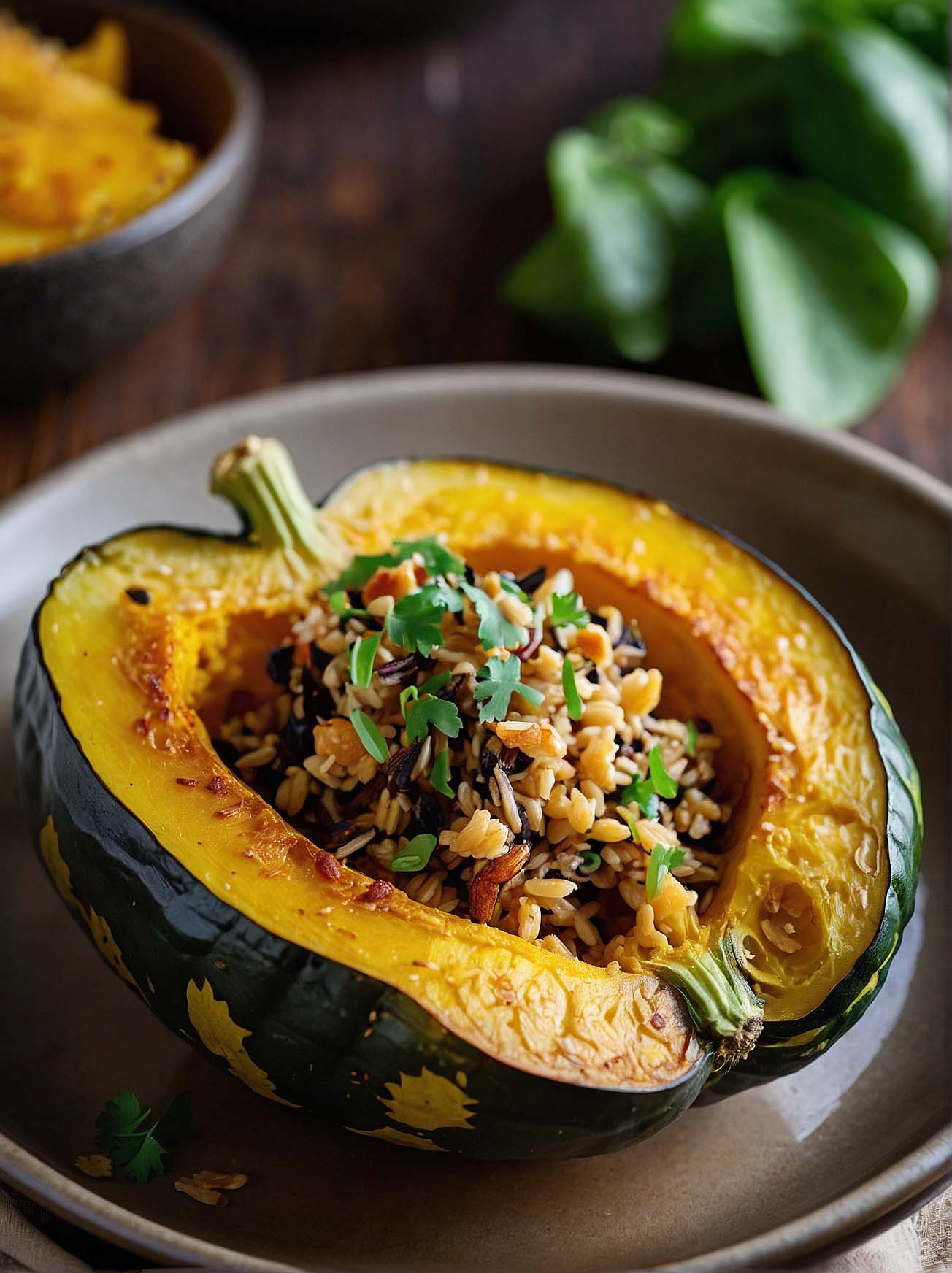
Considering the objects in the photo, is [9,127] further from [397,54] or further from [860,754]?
[860,754]

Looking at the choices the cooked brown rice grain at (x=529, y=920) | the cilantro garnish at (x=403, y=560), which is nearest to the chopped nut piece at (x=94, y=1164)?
the cooked brown rice grain at (x=529, y=920)

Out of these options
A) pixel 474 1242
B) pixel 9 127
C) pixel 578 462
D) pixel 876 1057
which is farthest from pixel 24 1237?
pixel 9 127

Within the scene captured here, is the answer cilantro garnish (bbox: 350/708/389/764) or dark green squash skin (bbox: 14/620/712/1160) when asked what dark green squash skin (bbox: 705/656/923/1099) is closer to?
dark green squash skin (bbox: 14/620/712/1160)

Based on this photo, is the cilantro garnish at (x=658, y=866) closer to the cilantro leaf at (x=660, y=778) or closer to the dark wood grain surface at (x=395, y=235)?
the cilantro leaf at (x=660, y=778)

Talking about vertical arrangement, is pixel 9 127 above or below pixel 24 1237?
above

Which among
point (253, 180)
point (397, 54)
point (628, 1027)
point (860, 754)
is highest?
point (860, 754)

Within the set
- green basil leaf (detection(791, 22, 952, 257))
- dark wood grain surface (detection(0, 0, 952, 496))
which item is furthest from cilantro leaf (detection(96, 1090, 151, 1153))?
green basil leaf (detection(791, 22, 952, 257))

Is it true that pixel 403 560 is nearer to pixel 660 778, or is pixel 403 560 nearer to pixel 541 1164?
pixel 660 778

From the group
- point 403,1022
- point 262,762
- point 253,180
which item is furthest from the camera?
point 253,180
